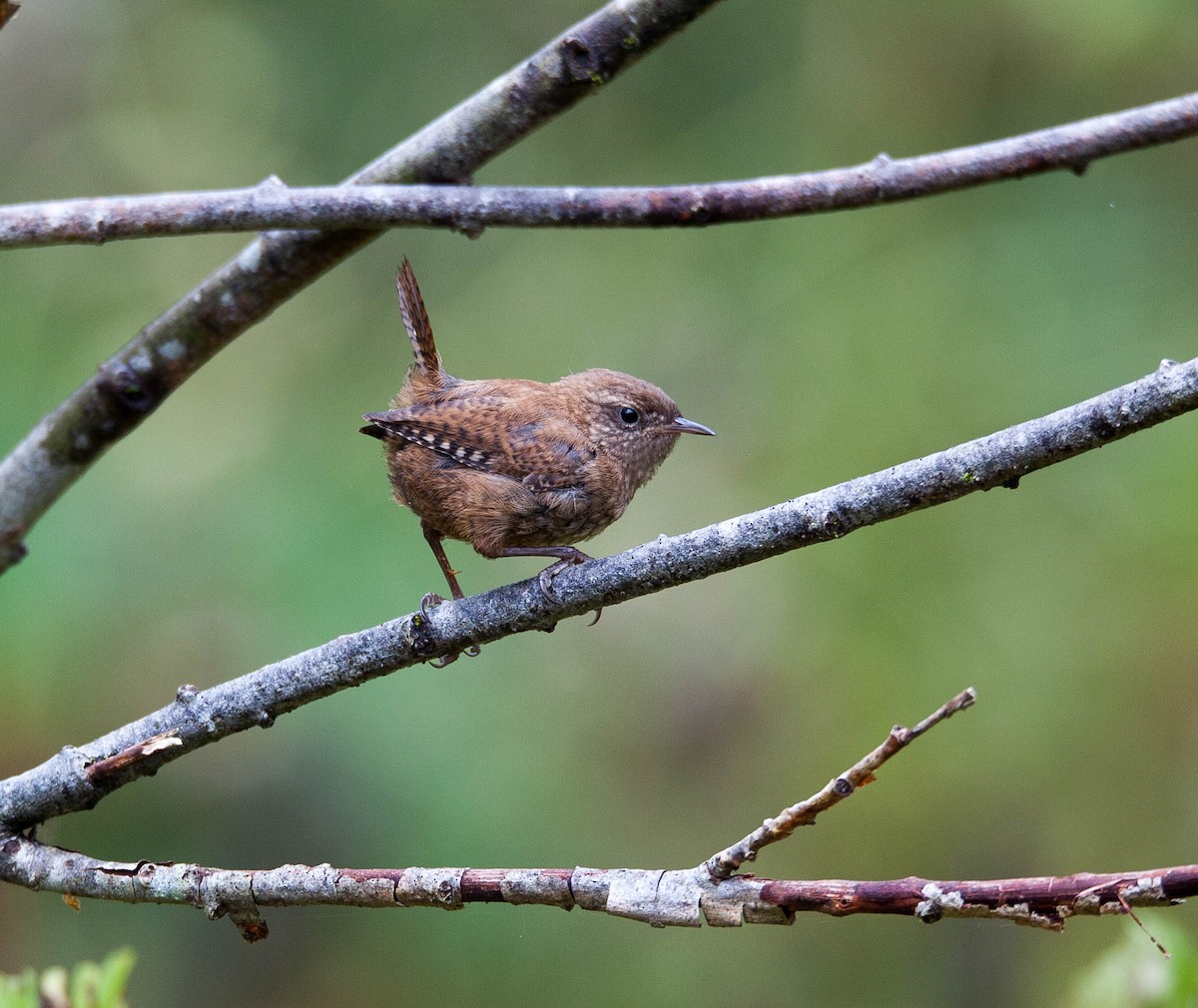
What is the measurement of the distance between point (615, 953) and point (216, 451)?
106 inches

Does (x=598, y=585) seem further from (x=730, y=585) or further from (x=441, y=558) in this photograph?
(x=730, y=585)

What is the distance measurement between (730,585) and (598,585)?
10.2 feet

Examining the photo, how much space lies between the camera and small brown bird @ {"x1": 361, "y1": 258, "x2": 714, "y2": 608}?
3012 mm

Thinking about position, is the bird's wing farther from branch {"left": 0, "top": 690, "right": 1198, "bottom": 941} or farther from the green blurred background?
branch {"left": 0, "top": 690, "right": 1198, "bottom": 941}

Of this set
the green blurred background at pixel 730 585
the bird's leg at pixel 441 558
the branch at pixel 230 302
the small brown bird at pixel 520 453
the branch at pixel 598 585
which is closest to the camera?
the branch at pixel 598 585

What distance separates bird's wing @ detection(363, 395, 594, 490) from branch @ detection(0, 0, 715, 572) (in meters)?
0.44

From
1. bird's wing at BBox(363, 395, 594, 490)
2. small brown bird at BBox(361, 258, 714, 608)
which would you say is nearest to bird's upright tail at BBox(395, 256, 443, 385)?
small brown bird at BBox(361, 258, 714, 608)

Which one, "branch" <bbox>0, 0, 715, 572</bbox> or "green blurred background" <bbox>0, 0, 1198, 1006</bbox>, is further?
"green blurred background" <bbox>0, 0, 1198, 1006</bbox>

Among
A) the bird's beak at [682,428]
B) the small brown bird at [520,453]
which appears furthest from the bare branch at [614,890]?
the bird's beak at [682,428]

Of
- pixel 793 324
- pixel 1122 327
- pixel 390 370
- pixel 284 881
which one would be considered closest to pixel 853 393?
pixel 793 324

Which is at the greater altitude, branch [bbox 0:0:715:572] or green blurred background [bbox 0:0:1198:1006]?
branch [bbox 0:0:715:572]

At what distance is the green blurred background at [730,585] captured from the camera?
450 centimetres

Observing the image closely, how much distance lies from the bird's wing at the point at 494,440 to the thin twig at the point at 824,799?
1.46 meters

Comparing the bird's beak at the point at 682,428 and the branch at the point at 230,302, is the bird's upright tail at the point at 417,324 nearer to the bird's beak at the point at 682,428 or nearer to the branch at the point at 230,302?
the branch at the point at 230,302
